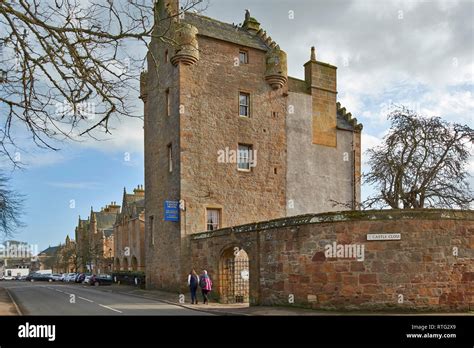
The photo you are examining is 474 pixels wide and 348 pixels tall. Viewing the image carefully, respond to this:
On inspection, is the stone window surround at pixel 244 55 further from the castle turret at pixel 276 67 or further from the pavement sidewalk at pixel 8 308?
the pavement sidewalk at pixel 8 308

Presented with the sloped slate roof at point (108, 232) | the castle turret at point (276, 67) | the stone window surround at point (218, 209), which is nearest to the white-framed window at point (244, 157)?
the stone window surround at point (218, 209)

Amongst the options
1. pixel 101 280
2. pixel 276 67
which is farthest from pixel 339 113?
pixel 101 280

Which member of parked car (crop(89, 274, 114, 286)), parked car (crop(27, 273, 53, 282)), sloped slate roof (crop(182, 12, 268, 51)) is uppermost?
sloped slate roof (crop(182, 12, 268, 51))

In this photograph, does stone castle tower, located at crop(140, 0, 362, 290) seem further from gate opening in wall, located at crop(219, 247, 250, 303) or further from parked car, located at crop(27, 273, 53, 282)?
parked car, located at crop(27, 273, 53, 282)

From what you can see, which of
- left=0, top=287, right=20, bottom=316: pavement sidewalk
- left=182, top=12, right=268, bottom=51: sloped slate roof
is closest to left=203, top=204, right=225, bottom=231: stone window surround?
left=182, top=12, right=268, bottom=51: sloped slate roof

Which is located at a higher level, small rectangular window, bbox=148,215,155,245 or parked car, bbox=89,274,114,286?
small rectangular window, bbox=148,215,155,245

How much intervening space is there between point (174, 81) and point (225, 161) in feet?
18.7

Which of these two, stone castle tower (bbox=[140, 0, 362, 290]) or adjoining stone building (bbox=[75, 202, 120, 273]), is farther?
adjoining stone building (bbox=[75, 202, 120, 273])

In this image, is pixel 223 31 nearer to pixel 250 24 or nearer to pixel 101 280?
pixel 250 24

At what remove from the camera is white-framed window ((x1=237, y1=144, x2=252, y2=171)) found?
3005cm

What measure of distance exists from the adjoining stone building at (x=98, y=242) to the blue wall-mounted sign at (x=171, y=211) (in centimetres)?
4788

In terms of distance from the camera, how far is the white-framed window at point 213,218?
28.4 meters

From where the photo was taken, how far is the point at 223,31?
31.5 meters

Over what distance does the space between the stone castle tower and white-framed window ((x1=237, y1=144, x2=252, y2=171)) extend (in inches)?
2.6
